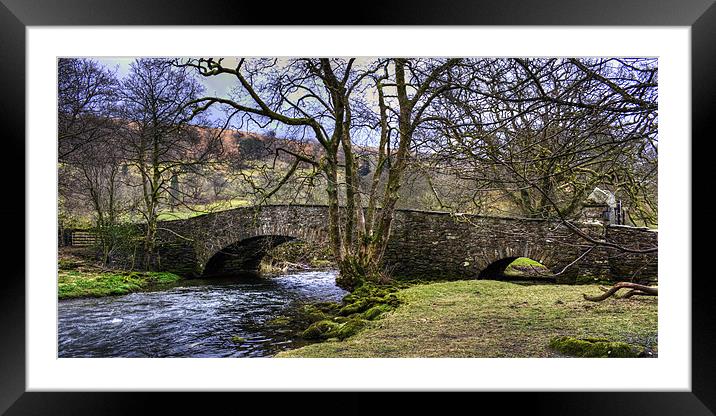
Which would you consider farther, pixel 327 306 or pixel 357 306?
pixel 327 306

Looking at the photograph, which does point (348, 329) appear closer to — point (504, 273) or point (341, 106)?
point (504, 273)

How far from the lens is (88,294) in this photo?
11.7 feet

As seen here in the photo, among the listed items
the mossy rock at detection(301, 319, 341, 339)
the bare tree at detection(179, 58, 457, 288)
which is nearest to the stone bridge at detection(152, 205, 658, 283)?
the bare tree at detection(179, 58, 457, 288)

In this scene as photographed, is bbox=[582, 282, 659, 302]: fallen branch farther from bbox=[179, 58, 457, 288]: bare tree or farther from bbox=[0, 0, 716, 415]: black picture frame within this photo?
bbox=[179, 58, 457, 288]: bare tree

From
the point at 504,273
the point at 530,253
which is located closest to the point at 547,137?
the point at 530,253

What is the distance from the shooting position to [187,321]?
3.38 m

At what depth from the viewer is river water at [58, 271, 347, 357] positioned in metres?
3.01

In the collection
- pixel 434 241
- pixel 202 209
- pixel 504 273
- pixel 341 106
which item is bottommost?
pixel 504 273

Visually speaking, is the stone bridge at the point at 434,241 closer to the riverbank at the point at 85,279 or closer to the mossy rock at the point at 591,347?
the riverbank at the point at 85,279

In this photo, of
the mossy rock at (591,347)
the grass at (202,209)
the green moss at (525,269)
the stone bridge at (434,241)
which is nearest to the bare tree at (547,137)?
the stone bridge at (434,241)
